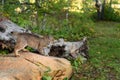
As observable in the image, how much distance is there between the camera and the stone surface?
6545 mm

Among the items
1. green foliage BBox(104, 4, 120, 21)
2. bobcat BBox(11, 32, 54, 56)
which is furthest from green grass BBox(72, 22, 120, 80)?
green foliage BBox(104, 4, 120, 21)

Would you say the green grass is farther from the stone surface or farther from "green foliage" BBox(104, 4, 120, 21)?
"green foliage" BBox(104, 4, 120, 21)

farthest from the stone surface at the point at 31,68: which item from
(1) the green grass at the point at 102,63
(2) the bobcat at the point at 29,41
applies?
(1) the green grass at the point at 102,63

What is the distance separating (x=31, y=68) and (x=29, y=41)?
1.40 meters

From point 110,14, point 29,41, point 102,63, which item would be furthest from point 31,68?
point 110,14

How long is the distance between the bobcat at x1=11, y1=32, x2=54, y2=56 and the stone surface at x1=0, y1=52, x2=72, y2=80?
22 centimetres

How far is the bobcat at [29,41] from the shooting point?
8047mm

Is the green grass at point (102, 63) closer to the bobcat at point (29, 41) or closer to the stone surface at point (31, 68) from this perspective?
the stone surface at point (31, 68)

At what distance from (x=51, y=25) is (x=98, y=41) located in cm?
270

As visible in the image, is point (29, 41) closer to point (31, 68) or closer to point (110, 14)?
point (31, 68)

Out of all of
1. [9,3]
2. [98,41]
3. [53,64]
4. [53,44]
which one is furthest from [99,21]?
[53,64]

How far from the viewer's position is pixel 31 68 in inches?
277

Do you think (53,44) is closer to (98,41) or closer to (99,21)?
(98,41)

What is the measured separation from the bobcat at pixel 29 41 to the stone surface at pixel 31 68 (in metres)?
0.22
